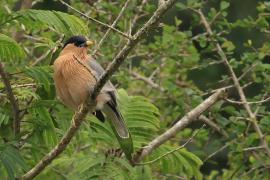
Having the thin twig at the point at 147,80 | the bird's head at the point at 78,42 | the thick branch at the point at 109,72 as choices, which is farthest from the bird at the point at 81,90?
the thin twig at the point at 147,80

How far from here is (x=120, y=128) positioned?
561 cm

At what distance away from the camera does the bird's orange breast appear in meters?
5.67

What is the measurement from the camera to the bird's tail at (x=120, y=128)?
5457 mm

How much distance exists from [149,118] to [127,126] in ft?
0.53

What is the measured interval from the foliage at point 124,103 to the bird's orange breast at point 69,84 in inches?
2.5

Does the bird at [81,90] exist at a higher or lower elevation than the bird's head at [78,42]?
lower

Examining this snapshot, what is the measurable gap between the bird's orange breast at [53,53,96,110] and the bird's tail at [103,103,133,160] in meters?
0.19

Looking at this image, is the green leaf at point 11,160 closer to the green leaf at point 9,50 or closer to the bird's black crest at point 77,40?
the green leaf at point 9,50

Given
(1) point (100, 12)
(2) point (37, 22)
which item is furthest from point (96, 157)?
(1) point (100, 12)

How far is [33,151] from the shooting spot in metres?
5.71

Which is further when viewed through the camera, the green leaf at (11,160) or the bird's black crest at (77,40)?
the bird's black crest at (77,40)

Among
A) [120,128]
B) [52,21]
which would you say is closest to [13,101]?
[52,21]

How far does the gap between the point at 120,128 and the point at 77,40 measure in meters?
0.79

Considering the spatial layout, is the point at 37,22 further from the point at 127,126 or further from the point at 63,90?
the point at 127,126
